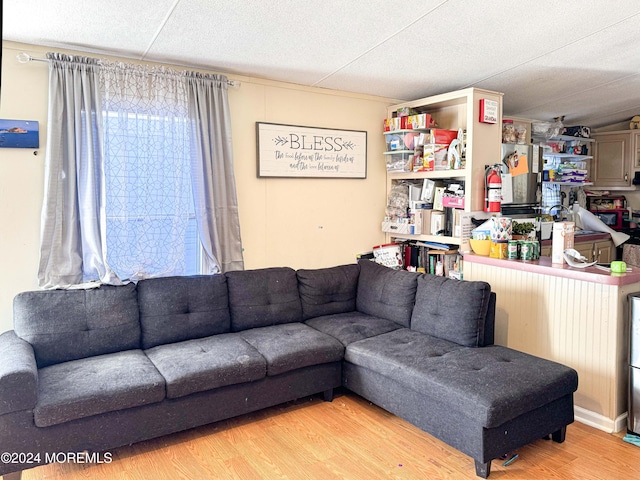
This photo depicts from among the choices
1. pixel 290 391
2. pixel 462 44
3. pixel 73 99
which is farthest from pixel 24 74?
pixel 462 44

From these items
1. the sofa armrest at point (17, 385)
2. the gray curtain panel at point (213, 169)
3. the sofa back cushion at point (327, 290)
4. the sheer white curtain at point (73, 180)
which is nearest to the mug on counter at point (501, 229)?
the sofa back cushion at point (327, 290)

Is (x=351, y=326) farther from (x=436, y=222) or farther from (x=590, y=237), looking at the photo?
(x=590, y=237)

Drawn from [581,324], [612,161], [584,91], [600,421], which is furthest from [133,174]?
[612,161]

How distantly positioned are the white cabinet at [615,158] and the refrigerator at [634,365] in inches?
139

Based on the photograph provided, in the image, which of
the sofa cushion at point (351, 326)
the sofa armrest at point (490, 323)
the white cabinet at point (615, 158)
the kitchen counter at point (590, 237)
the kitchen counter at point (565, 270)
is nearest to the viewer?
the kitchen counter at point (565, 270)

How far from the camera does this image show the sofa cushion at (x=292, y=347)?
2.96 metres

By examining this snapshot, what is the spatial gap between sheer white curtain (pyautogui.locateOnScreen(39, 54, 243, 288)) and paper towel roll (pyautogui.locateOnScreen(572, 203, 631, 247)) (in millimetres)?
3789

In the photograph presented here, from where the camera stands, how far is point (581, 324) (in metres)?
2.96

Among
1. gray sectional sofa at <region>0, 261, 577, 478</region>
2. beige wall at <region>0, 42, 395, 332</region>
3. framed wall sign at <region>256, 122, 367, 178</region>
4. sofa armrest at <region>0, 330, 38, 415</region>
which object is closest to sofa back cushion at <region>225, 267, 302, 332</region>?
gray sectional sofa at <region>0, 261, 577, 478</region>

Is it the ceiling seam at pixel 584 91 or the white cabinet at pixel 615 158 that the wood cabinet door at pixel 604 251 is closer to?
the white cabinet at pixel 615 158

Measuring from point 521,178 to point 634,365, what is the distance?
77.1 inches

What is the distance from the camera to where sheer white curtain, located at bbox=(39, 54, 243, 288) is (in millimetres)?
3035

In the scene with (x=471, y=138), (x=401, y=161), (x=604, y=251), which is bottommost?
(x=604, y=251)

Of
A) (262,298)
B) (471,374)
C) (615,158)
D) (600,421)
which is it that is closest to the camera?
(471,374)
